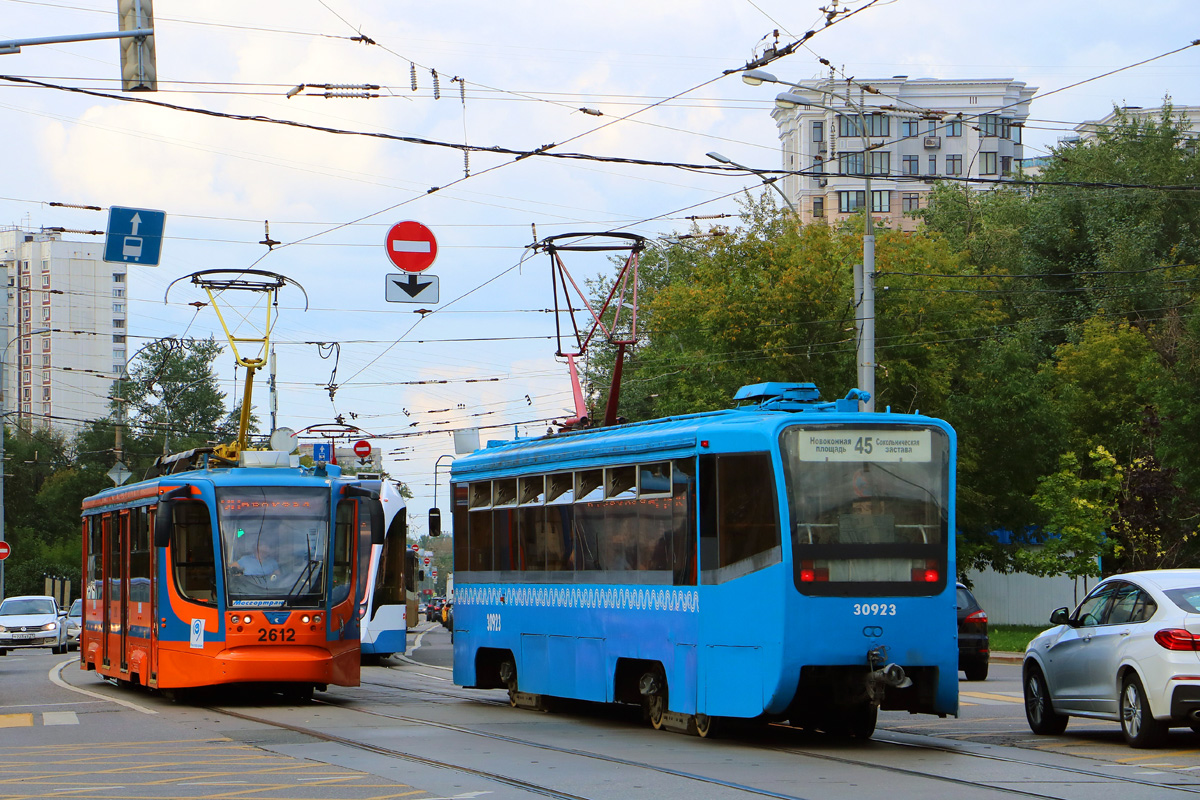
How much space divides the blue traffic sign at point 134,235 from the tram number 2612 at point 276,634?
6.49 metres

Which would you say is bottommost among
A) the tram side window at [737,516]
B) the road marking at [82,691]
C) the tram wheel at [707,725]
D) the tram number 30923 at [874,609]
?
the road marking at [82,691]

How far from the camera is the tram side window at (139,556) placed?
20.0 meters

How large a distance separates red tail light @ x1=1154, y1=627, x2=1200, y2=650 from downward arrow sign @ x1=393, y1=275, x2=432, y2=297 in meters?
13.5

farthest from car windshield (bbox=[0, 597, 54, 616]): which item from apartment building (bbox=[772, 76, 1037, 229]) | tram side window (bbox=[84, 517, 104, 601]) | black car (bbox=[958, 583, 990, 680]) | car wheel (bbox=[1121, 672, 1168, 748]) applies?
apartment building (bbox=[772, 76, 1037, 229])

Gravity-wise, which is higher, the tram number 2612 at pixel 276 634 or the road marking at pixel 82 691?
the tram number 2612 at pixel 276 634

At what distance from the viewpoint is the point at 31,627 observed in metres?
41.2

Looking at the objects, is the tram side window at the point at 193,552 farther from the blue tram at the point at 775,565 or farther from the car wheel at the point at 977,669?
the car wheel at the point at 977,669

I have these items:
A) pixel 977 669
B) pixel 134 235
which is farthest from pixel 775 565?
pixel 134 235

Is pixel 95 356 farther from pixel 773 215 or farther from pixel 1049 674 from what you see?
pixel 1049 674

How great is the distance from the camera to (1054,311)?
56.9 m

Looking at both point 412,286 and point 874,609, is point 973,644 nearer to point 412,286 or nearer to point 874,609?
point 412,286

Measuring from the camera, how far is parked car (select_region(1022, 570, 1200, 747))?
41.7 ft

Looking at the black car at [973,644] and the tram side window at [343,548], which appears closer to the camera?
the tram side window at [343,548]

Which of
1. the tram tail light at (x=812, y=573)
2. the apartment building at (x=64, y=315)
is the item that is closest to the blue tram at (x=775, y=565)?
the tram tail light at (x=812, y=573)
